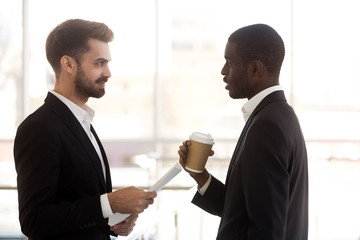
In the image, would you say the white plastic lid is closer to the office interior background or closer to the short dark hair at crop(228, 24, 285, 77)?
the short dark hair at crop(228, 24, 285, 77)

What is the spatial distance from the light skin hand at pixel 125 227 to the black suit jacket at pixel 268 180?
29 cm

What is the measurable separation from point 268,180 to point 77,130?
0.49 m

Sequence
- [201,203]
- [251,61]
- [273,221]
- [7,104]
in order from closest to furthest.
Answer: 1. [273,221]
2. [251,61]
3. [201,203]
4. [7,104]

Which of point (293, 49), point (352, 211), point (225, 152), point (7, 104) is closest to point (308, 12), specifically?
point (293, 49)

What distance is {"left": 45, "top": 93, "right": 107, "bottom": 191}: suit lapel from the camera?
1374 mm

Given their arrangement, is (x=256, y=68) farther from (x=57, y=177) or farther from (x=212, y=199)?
(x=57, y=177)

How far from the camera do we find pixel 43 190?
4.20 feet

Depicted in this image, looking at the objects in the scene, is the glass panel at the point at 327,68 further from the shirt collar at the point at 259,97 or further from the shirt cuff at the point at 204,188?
the shirt collar at the point at 259,97

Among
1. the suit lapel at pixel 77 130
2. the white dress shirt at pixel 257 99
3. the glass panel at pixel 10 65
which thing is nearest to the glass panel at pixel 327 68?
the glass panel at pixel 10 65

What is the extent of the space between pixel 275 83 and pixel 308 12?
4.46 meters

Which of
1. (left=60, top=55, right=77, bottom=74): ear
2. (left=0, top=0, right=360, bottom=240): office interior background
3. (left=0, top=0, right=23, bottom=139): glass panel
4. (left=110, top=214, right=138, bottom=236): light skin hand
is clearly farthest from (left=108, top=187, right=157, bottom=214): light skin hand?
(left=0, top=0, right=23, bottom=139): glass panel

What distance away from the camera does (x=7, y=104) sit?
5.94 meters

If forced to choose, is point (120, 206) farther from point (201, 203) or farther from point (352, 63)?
point (352, 63)

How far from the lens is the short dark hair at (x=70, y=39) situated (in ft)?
4.71
